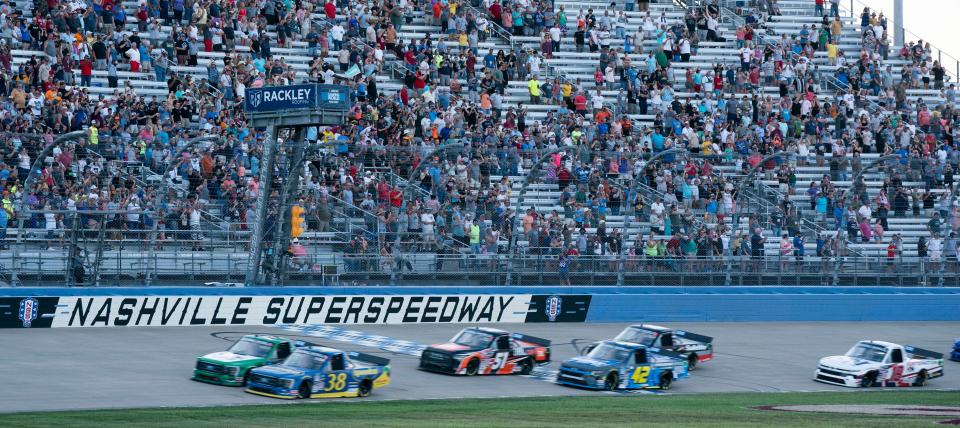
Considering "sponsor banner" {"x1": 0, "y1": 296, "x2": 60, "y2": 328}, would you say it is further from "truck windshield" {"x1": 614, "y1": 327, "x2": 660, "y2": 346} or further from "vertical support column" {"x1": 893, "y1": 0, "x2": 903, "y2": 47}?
"vertical support column" {"x1": 893, "y1": 0, "x2": 903, "y2": 47}

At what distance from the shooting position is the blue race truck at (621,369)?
94.3 ft

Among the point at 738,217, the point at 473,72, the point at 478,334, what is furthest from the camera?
the point at 473,72

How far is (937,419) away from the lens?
83.6 feet

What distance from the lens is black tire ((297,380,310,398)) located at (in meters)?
26.0

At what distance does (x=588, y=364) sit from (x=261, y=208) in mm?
8617

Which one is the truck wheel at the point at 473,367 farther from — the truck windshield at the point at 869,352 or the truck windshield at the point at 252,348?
the truck windshield at the point at 869,352

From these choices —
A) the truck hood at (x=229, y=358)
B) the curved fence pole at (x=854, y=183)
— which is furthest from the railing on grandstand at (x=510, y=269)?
the truck hood at (x=229, y=358)

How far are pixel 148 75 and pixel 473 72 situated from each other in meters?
10.2

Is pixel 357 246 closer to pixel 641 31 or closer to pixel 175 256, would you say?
pixel 175 256

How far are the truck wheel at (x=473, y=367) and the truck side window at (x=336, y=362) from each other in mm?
3686

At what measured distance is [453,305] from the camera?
36500 millimetres

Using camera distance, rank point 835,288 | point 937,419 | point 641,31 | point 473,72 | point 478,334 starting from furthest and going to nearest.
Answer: point 641,31
point 473,72
point 835,288
point 478,334
point 937,419

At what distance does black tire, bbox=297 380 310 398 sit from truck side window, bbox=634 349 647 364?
21.8 feet

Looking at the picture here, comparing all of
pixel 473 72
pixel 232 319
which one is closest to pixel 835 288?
pixel 473 72
